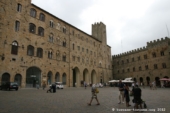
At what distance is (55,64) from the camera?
30453mm

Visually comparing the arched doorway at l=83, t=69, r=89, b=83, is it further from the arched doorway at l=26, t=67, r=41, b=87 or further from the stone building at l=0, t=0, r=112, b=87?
the arched doorway at l=26, t=67, r=41, b=87

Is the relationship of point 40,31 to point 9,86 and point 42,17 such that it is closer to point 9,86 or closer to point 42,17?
point 42,17

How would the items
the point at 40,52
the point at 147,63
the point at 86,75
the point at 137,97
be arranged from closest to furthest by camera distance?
the point at 137,97 → the point at 40,52 → the point at 86,75 → the point at 147,63

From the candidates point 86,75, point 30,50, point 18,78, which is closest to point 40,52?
point 30,50

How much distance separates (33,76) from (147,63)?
33817 millimetres

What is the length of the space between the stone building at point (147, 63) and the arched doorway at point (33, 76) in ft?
105

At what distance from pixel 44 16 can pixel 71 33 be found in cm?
868

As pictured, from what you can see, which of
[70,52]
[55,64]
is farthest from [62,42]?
[55,64]

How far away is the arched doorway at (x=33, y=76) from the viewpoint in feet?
82.6

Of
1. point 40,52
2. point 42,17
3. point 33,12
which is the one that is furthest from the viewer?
point 42,17

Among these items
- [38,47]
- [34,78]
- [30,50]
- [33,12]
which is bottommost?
[34,78]

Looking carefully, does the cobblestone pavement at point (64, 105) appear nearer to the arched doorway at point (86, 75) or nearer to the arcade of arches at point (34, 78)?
the arcade of arches at point (34, 78)

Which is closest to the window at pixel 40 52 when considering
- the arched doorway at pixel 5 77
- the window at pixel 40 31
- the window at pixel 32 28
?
the window at pixel 40 31

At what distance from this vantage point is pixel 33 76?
84.9 feet
